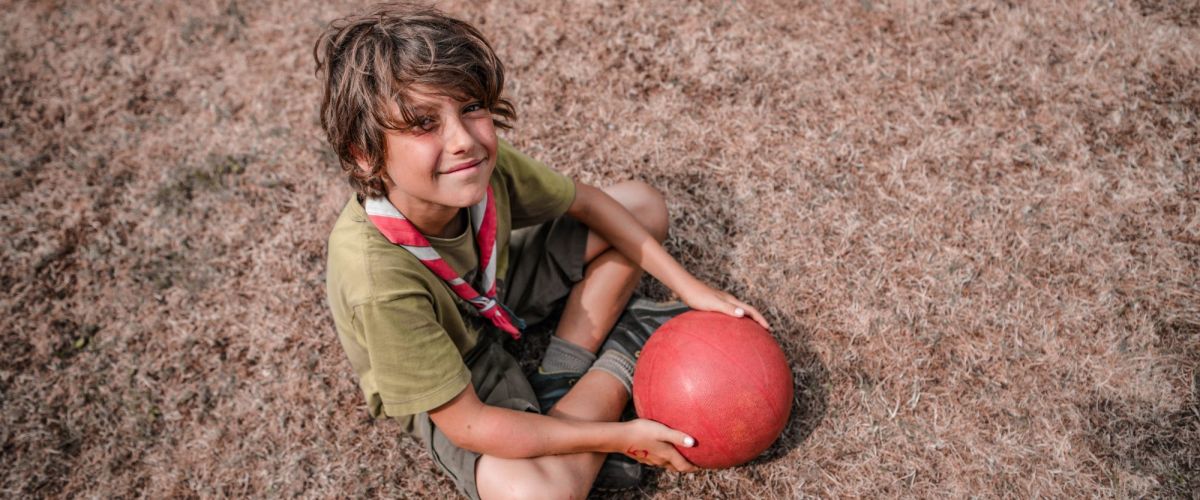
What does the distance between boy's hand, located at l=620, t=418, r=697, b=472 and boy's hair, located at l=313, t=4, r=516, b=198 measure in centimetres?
116

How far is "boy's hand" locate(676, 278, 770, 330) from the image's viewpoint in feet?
8.71

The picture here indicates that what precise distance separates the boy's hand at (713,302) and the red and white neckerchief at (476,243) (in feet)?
2.19

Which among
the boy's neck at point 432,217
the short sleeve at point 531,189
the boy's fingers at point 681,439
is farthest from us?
the short sleeve at point 531,189

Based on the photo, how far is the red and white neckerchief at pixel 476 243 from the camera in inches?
86.0

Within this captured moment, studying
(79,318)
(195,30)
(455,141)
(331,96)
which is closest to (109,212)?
(79,318)

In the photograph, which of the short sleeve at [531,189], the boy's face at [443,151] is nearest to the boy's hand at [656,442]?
the short sleeve at [531,189]

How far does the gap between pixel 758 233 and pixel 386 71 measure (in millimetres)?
1931

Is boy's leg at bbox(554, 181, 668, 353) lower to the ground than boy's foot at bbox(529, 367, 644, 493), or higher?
higher

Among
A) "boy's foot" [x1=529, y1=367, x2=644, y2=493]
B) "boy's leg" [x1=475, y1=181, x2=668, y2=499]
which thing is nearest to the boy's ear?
"boy's leg" [x1=475, y1=181, x2=668, y2=499]

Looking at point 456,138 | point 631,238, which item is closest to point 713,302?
point 631,238

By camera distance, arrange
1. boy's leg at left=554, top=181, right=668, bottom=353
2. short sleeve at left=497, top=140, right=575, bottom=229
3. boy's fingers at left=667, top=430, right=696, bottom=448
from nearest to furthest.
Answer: boy's fingers at left=667, top=430, right=696, bottom=448 < short sleeve at left=497, top=140, right=575, bottom=229 < boy's leg at left=554, top=181, right=668, bottom=353

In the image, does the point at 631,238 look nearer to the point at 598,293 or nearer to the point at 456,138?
Result: the point at 598,293

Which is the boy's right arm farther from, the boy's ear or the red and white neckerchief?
the boy's ear

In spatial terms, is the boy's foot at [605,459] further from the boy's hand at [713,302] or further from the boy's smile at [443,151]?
the boy's smile at [443,151]
